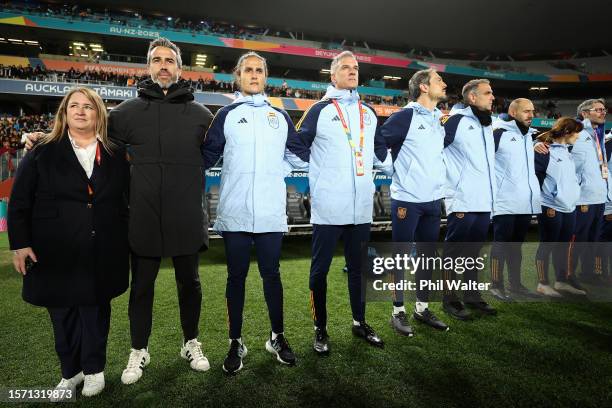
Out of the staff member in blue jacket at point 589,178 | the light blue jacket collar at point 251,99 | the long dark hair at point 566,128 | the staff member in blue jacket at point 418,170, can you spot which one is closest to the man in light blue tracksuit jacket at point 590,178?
the staff member in blue jacket at point 589,178

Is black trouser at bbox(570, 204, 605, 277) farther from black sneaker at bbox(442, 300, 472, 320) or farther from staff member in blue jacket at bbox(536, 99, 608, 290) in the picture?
black sneaker at bbox(442, 300, 472, 320)

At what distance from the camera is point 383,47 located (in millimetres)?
34438

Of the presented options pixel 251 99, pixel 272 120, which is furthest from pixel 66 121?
pixel 272 120

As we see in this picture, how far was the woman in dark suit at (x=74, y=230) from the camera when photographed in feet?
6.73

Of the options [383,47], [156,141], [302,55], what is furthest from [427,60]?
[156,141]

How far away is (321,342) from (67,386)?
1566mm

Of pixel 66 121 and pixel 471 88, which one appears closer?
pixel 66 121

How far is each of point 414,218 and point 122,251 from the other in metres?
2.15

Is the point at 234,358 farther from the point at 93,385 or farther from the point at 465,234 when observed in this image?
the point at 465,234

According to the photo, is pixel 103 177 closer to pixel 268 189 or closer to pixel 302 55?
pixel 268 189

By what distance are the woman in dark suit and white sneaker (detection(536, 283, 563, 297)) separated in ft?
13.5

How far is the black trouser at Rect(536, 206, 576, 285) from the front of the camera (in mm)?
4098

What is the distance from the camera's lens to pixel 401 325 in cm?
301

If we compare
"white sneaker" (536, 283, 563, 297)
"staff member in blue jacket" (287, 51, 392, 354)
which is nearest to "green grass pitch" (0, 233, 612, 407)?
"white sneaker" (536, 283, 563, 297)
